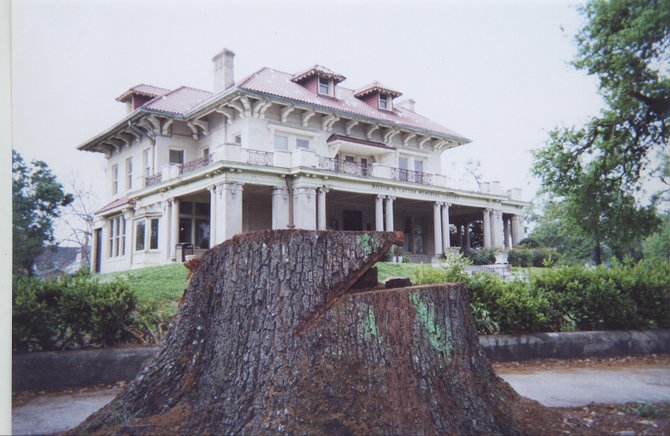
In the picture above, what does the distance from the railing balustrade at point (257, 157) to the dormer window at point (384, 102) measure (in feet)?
6.91

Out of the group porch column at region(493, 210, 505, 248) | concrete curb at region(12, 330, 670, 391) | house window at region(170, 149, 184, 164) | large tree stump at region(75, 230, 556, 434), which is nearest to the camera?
large tree stump at region(75, 230, 556, 434)

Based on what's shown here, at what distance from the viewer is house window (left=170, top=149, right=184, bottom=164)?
6250 mm

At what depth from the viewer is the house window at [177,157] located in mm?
6250

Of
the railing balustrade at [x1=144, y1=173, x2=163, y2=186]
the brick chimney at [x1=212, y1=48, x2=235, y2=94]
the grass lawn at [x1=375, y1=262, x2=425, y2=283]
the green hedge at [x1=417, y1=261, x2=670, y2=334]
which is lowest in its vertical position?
the green hedge at [x1=417, y1=261, x2=670, y2=334]

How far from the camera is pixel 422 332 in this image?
8.78 ft

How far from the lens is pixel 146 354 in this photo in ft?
13.9

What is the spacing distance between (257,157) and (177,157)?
6.48ft

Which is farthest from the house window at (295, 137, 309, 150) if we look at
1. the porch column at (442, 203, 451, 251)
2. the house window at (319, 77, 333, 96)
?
the porch column at (442, 203, 451, 251)

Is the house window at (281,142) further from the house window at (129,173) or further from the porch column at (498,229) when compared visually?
the porch column at (498,229)

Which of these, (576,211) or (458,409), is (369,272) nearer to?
(458,409)

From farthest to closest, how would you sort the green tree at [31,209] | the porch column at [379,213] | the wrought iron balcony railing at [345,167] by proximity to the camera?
the porch column at [379,213] → the wrought iron balcony railing at [345,167] → the green tree at [31,209]

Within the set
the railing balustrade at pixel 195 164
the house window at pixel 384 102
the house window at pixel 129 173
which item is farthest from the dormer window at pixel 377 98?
the house window at pixel 129 173

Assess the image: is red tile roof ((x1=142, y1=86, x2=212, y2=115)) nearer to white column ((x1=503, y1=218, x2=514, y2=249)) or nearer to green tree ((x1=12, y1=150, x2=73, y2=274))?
green tree ((x1=12, y1=150, x2=73, y2=274))

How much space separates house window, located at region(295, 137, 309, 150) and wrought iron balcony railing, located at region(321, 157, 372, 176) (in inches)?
43.0
